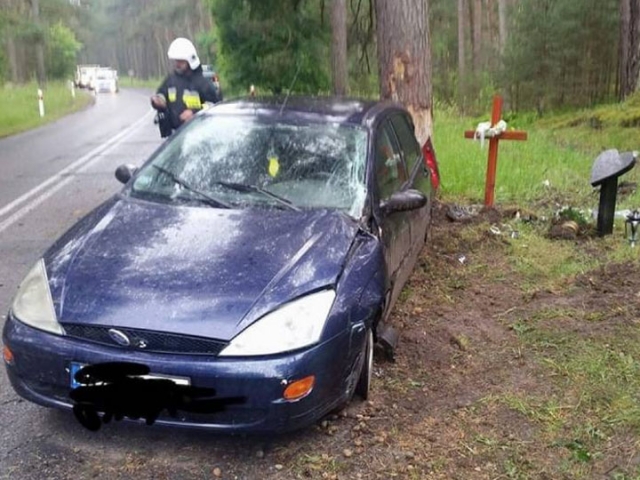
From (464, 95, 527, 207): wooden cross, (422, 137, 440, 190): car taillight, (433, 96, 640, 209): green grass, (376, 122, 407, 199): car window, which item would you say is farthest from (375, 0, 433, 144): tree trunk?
(376, 122, 407, 199): car window

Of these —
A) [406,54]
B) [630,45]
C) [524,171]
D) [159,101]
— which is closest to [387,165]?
[406,54]

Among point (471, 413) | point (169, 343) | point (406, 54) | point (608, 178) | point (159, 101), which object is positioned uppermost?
point (406, 54)

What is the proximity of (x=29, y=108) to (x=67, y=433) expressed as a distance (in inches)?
876

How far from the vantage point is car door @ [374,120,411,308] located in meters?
4.22

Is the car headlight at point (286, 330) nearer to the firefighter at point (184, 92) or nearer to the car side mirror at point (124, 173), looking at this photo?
the car side mirror at point (124, 173)

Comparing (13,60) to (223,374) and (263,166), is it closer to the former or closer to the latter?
(263,166)

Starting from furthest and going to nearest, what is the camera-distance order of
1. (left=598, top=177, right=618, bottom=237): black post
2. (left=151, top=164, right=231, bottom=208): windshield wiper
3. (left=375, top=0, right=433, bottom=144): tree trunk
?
1. (left=375, top=0, right=433, bottom=144): tree trunk
2. (left=598, top=177, right=618, bottom=237): black post
3. (left=151, top=164, right=231, bottom=208): windshield wiper

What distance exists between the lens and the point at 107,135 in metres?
16.9

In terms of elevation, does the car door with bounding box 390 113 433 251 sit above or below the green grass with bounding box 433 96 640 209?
above

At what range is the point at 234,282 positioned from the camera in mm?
3205

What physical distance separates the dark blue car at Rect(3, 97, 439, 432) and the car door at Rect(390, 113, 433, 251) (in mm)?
680

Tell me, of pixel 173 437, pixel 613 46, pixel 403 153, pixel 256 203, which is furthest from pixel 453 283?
pixel 613 46

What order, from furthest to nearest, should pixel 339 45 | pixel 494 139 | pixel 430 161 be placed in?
pixel 339 45 < pixel 494 139 < pixel 430 161

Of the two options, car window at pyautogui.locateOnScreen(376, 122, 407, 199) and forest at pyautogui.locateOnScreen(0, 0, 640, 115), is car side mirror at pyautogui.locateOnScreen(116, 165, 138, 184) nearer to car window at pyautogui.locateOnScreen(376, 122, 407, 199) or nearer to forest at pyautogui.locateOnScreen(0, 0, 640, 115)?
car window at pyautogui.locateOnScreen(376, 122, 407, 199)
